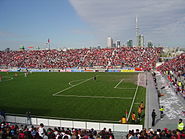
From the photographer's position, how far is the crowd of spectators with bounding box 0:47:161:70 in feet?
210

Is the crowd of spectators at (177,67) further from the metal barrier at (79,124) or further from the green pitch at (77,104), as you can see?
the metal barrier at (79,124)

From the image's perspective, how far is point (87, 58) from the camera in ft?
236

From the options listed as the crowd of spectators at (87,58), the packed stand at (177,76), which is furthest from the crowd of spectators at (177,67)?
the crowd of spectators at (87,58)

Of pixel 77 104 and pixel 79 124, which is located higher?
pixel 79 124

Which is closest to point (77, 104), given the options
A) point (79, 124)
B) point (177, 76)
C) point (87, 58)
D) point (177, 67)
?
point (79, 124)

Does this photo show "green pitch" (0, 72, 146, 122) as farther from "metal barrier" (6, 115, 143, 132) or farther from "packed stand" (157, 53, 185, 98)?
"packed stand" (157, 53, 185, 98)

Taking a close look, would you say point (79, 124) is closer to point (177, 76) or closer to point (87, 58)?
point (177, 76)

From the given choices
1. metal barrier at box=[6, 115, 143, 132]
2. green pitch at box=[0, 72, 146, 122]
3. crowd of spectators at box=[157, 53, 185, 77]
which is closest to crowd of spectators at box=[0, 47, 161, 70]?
crowd of spectators at box=[157, 53, 185, 77]

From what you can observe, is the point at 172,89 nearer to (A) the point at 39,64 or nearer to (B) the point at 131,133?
(B) the point at 131,133

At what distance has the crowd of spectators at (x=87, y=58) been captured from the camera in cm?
6398

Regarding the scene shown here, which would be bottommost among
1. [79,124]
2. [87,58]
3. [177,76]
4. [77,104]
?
[77,104]

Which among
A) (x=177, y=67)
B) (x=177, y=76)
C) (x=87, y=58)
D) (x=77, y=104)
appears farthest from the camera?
(x=87, y=58)

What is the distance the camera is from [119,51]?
7294 cm

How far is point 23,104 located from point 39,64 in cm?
5156
